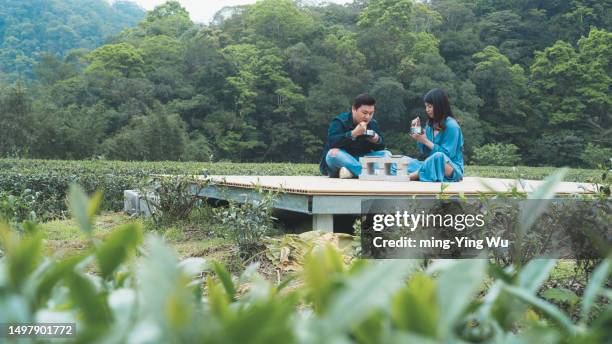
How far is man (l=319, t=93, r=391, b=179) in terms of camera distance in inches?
244

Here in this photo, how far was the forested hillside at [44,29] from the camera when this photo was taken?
42500mm

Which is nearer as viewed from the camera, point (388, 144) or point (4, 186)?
point (4, 186)

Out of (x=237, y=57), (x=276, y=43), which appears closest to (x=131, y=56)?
(x=237, y=57)

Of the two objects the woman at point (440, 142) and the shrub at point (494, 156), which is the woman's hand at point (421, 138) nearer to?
the woman at point (440, 142)

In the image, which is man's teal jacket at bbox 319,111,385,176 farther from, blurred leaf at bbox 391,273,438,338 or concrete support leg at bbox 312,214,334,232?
blurred leaf at bbox 391,273,438,338

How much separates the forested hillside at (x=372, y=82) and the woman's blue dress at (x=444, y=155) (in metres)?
19.6

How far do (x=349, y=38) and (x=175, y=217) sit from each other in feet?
87.8

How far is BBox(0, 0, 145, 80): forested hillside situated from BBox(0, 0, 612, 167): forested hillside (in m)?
12.5

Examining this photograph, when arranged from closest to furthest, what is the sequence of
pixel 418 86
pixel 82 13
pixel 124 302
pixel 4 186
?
pixel 124 302 < pixel 4 186 < pixel 418 86 < pixel 82 13

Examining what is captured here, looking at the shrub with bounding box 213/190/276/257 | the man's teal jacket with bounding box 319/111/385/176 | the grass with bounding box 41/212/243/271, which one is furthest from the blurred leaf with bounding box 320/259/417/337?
the man's teal jacket with bounding box 319/111/385/176

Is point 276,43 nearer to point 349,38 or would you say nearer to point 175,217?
point 349,38

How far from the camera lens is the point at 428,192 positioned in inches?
162

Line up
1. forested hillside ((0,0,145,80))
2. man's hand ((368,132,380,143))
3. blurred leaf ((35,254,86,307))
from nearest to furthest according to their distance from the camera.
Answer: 1. blurred leaf ((35,254,86,307))
2. man's hand ((368,132,380,143))
3. forested hillside ((0,0,145,80))

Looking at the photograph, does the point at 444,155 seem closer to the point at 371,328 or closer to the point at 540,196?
the point at 540,196
